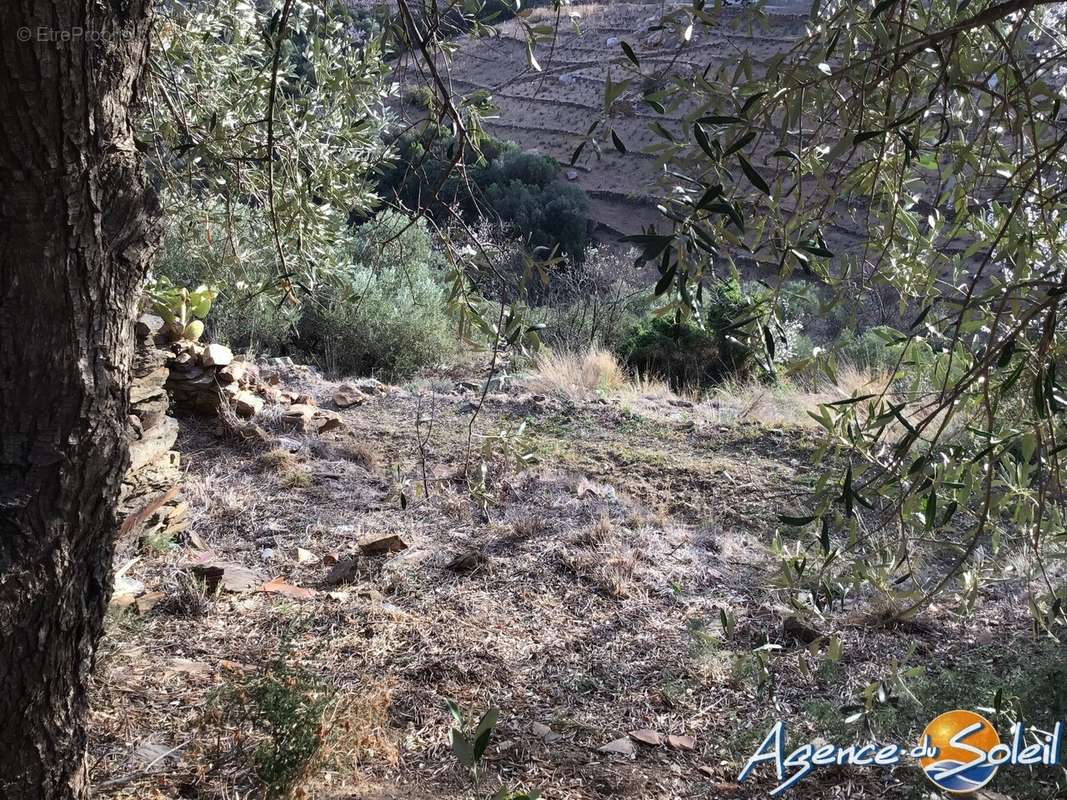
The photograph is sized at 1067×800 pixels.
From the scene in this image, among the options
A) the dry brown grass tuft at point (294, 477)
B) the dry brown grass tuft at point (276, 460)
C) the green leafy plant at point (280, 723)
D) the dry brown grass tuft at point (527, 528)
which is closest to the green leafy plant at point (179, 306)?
the dry brown grass tuft at point (276, 460)

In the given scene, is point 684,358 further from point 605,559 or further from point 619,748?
point 619,748

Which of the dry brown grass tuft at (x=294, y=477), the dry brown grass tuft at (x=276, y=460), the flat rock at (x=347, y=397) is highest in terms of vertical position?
the dry brown grass tuft at (x=276, y=460)

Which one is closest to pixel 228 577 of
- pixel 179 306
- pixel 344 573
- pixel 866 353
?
pixel 344 573

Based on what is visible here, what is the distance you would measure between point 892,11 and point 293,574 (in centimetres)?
300

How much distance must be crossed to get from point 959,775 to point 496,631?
64.3 inches

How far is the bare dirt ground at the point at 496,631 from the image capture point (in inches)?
90.8

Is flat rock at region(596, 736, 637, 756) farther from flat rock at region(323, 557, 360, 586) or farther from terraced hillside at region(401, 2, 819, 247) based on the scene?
terraced hillside at region(401, 2, 819, 247)

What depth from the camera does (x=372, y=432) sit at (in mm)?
6023

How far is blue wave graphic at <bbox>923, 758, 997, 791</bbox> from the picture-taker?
2.05 meters

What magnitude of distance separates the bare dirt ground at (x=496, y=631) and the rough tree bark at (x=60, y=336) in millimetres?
594

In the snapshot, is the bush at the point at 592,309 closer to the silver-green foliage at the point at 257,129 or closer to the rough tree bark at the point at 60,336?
the silver-green foliage at the point at 257,129

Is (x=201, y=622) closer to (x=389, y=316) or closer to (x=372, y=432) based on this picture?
(x=372, y=432)

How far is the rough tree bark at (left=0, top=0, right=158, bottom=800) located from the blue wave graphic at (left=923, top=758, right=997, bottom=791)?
1.88 metres

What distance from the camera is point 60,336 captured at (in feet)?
4.77
